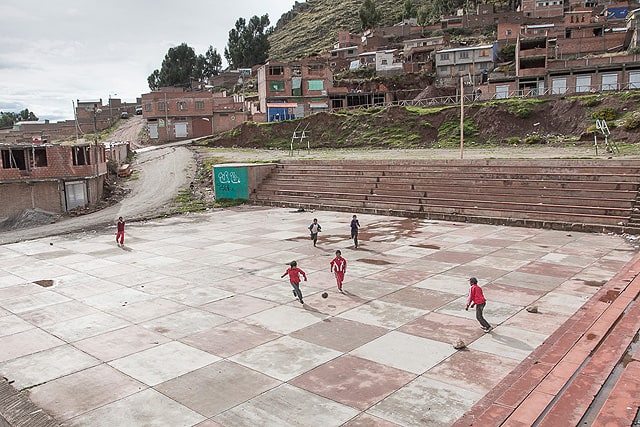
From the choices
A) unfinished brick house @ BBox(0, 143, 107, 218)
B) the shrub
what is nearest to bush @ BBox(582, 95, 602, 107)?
the shrub

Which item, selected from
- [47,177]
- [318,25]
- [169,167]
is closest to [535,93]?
[169,167]

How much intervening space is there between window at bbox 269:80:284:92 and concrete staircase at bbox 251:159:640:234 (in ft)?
134

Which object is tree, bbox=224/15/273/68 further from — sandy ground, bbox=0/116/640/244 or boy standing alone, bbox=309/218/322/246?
boy standing alone, bbox=309/218/322/246

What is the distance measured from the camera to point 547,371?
8047 mm

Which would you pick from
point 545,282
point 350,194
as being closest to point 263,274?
point 545,282

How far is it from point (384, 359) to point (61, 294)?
928cm

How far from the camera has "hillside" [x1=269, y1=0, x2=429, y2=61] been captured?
132 m

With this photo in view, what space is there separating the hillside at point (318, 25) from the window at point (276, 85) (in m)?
50.2

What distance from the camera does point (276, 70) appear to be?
6950 cm

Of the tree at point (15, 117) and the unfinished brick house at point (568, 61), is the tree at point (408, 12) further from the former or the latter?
the tree at point (15, 117)

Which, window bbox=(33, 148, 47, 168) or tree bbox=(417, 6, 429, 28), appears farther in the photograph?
tree bbox=(417, 6, 429, 28)

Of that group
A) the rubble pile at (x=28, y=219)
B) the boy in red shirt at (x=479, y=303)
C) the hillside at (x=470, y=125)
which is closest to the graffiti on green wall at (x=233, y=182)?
the rubble pile at (x=28, y=219)

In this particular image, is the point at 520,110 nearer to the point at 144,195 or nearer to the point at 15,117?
the point at 144,195

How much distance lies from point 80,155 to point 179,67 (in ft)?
275
